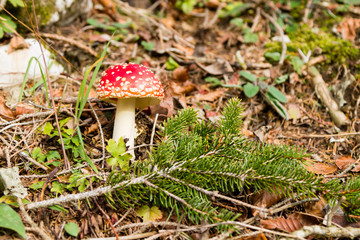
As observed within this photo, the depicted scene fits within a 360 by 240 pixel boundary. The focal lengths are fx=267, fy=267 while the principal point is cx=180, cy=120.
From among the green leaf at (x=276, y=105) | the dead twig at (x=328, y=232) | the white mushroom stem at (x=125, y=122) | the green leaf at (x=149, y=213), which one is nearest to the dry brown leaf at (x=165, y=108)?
the white mushroom stem at (x=125, y=122)

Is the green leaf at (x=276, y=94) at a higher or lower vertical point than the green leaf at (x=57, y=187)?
higher

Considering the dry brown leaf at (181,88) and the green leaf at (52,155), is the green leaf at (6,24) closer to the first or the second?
the green leaf at (52,155)

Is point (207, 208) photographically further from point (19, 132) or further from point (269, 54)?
point (269, 54)

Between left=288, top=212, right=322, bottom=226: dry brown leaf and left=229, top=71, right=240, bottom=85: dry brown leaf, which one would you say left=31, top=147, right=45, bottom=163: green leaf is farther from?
left=229, top=71, right=240, bottom=85: dry brown leaf

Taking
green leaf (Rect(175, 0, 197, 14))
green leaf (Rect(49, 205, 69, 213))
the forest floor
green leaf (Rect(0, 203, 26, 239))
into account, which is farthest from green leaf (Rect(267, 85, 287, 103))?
green leaf (Rect(175, 0, 197, 14))

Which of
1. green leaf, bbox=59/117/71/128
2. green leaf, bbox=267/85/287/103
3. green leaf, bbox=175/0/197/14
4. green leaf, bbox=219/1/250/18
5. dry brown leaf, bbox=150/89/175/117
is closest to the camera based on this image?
green leaf, bbox=59/117/71/128

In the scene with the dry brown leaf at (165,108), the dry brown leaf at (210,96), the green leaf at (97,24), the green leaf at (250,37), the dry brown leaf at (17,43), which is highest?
the green leaf at (250,37)

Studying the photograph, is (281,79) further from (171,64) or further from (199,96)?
(171,64)
